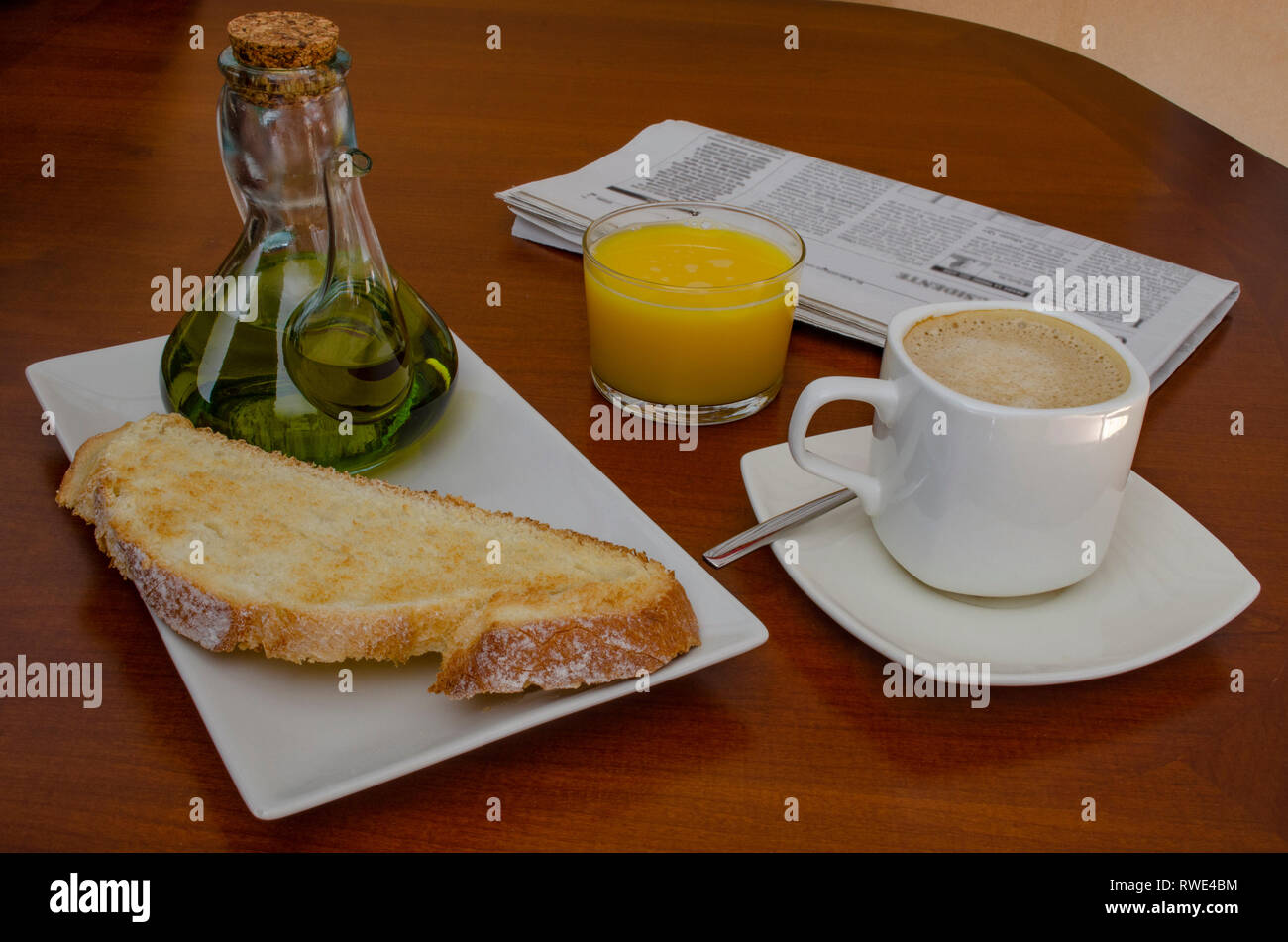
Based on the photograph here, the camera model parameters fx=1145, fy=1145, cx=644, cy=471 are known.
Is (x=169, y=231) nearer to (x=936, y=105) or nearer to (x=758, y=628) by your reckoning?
(x=758, y=628)

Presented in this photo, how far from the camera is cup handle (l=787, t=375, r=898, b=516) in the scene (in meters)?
0.71

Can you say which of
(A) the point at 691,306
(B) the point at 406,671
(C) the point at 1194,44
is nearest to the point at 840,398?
(A) the point at 691,306

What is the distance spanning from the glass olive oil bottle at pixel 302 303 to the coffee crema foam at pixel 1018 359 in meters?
0.34

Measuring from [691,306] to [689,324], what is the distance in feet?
0.04

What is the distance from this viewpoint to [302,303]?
29.6 inches

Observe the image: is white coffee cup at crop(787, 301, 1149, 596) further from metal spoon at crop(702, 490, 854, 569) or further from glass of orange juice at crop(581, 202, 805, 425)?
glass of orange juice at crop(581, 202, 805, 425)

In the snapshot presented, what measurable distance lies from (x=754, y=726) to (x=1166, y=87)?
91.6 inches

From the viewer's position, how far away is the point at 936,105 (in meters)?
1.48

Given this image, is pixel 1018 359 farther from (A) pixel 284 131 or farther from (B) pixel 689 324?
(A) pixel 284 131

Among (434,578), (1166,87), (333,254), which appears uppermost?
(333,254)

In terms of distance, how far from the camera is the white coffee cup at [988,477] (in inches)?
25.5

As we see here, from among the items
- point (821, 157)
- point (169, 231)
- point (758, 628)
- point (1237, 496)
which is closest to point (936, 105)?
point (821, 157)

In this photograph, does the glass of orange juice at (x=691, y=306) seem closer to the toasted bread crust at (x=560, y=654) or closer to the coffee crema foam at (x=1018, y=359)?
the coffee crema foam at (x=1018, y=359)

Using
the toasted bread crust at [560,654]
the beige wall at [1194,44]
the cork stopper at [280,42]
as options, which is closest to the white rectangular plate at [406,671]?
the toasted bread crust at [560,654]
